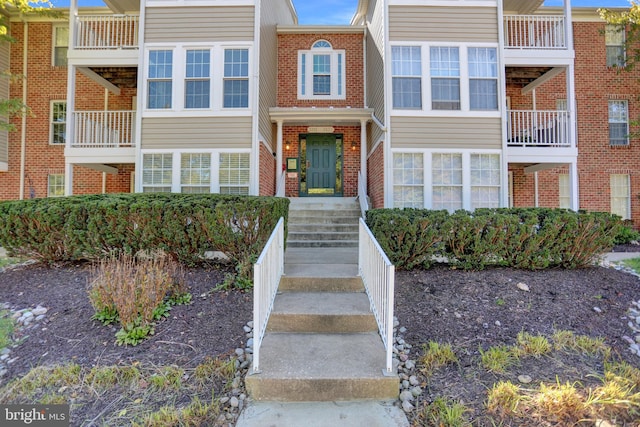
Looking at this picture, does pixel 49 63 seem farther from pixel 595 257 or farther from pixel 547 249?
pixel 595 257

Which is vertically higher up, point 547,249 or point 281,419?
point 547,249

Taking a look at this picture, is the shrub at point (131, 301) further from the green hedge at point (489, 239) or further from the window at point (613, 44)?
the window at point (613, 44)

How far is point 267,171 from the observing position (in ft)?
30.8

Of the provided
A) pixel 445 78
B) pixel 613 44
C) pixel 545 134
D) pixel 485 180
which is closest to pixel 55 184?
pixel 445 78

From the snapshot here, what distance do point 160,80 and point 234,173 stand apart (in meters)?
3.03

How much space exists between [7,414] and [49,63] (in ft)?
42.1

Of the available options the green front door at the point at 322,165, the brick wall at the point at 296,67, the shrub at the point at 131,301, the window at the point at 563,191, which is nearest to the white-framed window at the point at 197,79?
the brick wall at the point at 296,67

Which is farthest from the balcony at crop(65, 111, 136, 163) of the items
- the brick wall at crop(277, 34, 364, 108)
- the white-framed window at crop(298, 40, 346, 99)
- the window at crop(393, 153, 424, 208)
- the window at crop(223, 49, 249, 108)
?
the window at crop(393, 153, 424, 208)

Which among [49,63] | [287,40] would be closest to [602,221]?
[287,40]

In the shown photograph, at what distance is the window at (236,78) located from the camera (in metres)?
8.32

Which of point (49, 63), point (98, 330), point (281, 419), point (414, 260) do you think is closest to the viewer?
point (281, 419)

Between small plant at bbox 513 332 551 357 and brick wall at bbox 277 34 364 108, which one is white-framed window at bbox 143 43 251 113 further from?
small plant at bbox 513 332 551 357

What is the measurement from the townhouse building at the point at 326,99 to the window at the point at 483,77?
3cm

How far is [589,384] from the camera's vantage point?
3016 millimetres
